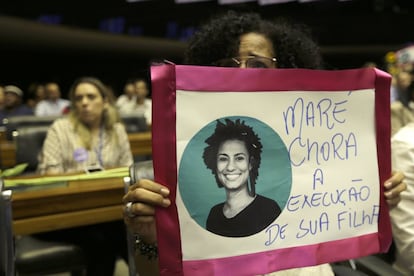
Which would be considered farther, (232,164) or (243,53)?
(243,53)

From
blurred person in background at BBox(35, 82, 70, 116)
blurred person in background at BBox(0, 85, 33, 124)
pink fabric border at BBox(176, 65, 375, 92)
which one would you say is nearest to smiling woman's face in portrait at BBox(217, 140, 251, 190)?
pink fabric border at BBox(176, 65, 375, 92)

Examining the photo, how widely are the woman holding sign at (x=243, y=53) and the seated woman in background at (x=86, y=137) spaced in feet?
4.49

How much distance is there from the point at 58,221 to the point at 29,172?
1.05 metres

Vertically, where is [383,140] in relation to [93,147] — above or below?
above

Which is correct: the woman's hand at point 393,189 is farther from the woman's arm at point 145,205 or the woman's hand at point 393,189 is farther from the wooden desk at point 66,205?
the wooden desk at point 66,205

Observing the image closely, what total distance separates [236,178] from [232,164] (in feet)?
0.09

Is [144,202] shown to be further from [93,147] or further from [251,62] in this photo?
[93,147]

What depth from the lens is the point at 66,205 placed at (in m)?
1.70

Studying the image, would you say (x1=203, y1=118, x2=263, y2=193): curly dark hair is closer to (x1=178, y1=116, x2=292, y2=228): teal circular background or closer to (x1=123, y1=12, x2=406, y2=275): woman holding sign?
(x1=178, y1=116, x2=292, y2=228): teal circular background

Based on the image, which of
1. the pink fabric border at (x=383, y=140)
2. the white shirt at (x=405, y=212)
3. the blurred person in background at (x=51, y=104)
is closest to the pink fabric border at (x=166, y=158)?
the pink fabric border at (x=383, y=140)

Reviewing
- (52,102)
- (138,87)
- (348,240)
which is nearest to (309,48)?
(348,240)

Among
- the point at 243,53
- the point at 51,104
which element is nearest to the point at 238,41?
the point at 243,53

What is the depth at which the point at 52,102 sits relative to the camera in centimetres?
650

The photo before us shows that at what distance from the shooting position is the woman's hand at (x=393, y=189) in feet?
3.17
